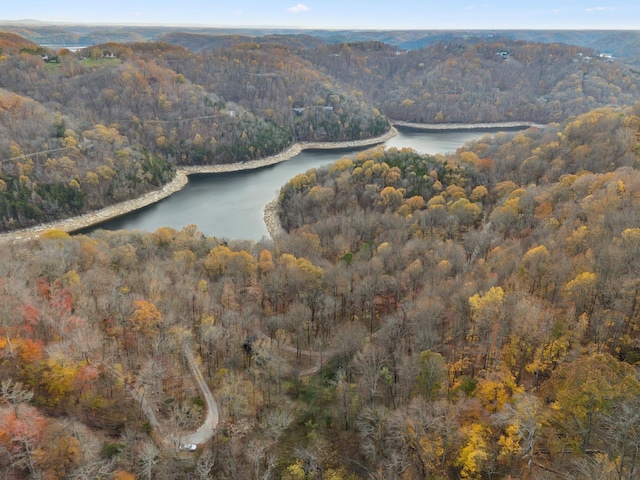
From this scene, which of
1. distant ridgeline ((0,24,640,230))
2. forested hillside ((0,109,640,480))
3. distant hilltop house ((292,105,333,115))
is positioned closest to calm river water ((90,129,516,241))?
distant ridgeline ((0,24,640,230))

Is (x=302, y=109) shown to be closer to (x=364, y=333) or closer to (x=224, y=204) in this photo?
(x=224, y=204)

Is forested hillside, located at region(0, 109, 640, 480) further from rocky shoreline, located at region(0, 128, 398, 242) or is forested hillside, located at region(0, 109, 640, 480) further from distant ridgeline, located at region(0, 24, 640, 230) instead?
distant ridgeline, located at region(0, 24, 640, 230)

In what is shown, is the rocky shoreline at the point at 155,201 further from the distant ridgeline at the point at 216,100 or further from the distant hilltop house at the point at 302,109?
the distant hilltop house at the point at 302,109

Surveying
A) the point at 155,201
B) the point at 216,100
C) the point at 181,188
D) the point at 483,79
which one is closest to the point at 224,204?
the point at 155,201

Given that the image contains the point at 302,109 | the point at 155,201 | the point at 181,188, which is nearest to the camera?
the point at 155,201

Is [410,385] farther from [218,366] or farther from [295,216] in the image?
[295,216]

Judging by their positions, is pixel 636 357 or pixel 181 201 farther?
pixel 181 201

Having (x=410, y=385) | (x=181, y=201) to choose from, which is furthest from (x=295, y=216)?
(x=410, y=385)
